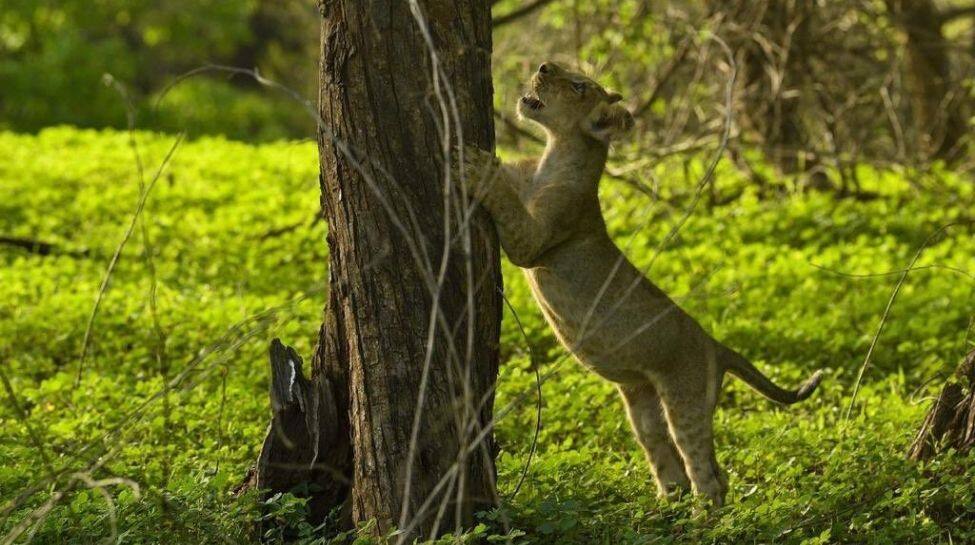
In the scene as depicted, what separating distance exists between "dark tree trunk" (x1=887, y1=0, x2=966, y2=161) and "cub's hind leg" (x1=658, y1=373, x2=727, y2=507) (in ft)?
23.6

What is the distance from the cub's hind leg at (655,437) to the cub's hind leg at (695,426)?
0.17 m

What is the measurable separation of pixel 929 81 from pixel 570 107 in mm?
8194

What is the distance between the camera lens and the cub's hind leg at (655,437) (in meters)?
6.49

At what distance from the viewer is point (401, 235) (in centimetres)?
510

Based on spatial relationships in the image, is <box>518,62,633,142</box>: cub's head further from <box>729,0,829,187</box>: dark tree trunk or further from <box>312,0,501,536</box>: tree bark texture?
<box>729,0,829,187</box>: dark tree trunk

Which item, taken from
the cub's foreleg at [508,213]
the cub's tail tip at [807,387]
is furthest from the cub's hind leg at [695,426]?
the cub's foreleg at [508,213]

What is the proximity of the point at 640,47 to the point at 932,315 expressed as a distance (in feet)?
14.9

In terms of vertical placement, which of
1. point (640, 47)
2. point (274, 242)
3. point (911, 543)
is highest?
point (640, 47)

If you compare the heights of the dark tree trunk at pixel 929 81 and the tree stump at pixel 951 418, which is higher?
the dark tree trunk at pixel 929 81

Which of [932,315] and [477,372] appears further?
[932,315]

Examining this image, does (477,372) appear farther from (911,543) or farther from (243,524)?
(911,543)

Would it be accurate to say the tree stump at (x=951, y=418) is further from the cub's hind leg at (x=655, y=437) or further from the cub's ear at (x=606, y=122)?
the cub's ear at (x=606, y=122)

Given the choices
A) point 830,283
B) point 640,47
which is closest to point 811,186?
point 640,47

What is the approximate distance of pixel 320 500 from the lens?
5.68 m
